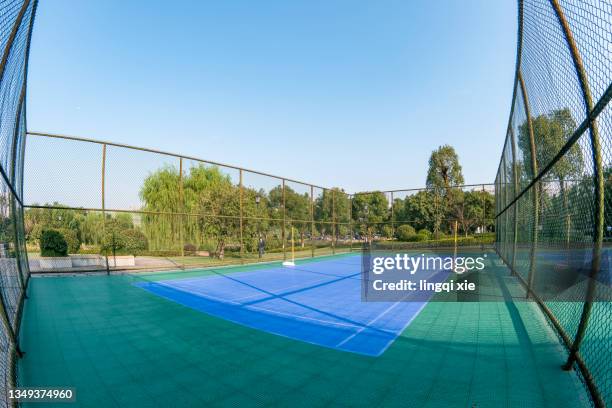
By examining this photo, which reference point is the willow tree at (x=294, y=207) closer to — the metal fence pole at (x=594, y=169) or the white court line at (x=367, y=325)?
the white court line at (x=367, y=325)

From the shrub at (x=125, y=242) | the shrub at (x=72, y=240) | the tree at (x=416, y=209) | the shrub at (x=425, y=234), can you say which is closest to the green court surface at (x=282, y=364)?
the shrub at (x=125, y=242)

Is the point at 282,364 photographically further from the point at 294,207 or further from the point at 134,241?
the point at 294,207

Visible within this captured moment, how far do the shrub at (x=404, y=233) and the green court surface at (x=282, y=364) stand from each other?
15.9 metres

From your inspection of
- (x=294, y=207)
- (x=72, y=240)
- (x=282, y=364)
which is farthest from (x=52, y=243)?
(x=294, y=207)

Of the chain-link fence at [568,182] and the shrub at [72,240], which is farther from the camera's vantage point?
the shrub at [72,240]

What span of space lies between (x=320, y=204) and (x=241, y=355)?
1632 cm

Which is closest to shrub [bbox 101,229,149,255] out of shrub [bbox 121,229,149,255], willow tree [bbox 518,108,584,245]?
shrub [bbox 121,229,149,255]

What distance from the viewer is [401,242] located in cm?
2072

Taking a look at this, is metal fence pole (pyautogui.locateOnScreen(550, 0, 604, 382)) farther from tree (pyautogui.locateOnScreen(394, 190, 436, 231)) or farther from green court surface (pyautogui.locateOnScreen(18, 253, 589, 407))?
tree (pyautogui.locateOnScreen(394, 190, 436, 231))

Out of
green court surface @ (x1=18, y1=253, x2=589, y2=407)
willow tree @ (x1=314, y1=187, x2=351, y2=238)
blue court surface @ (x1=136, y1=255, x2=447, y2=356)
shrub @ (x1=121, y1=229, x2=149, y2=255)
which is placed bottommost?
blue court surface @ (x1=136, y1=255, x2=447, y2=356)

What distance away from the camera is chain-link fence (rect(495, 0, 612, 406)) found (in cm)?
244

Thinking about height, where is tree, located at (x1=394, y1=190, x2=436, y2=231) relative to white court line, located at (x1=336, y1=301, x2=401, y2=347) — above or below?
above

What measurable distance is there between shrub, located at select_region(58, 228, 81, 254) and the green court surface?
22.8 feet

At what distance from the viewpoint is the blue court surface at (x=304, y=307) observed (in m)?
4.17
